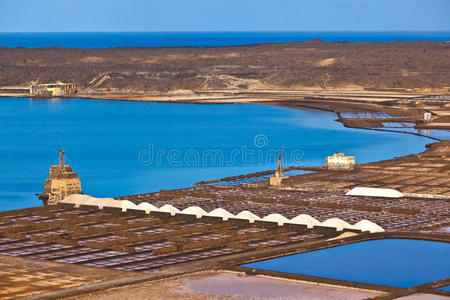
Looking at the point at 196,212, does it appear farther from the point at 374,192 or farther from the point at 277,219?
the point at 374,192

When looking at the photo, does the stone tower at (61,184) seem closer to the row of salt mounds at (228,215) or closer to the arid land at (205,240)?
the row of salt mounds at (228,215)

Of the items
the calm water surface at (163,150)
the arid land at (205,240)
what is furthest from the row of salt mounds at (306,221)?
the calm water surface at (163,150)

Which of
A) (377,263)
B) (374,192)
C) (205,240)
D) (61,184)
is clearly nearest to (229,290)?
(377,263)

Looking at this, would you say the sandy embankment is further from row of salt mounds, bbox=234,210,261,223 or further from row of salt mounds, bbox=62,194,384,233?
row of salt mounds, bbox=234,210,261,223

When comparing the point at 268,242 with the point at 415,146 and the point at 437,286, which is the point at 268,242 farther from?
the point at 415,146

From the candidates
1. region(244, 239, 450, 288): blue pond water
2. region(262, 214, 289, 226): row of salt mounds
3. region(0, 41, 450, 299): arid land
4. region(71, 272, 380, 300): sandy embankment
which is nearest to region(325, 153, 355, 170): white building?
region(0, 41, 450, 299): arid land

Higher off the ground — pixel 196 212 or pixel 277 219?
pixel 196 212

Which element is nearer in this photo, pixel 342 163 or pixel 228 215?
→ pixel 228 215

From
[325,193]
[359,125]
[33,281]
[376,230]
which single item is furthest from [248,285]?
[359,125]
